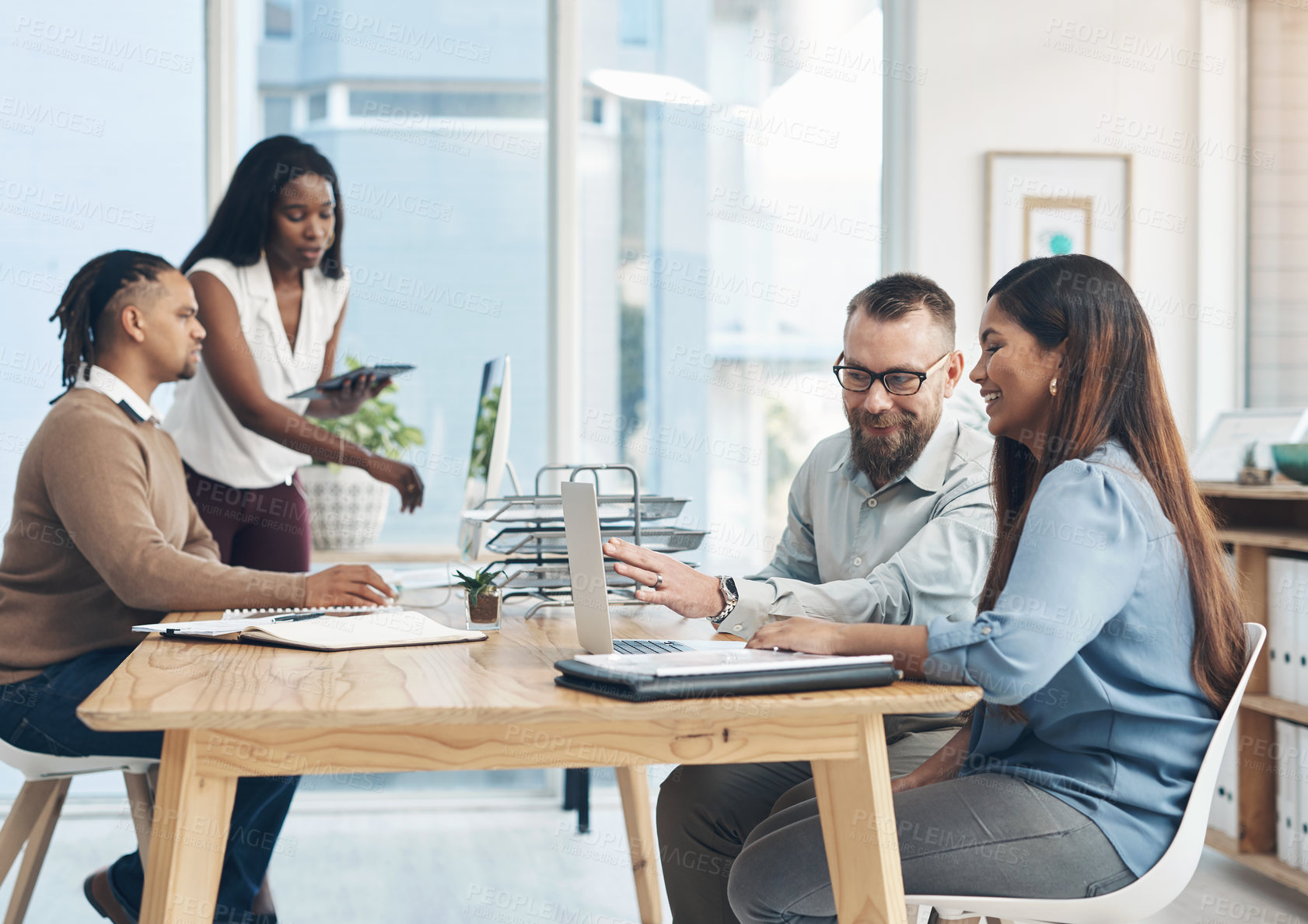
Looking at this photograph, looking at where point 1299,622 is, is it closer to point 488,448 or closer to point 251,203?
point 488,448

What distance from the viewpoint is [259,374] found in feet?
8.14

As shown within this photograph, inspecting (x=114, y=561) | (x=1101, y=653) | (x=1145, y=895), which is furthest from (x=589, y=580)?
(x=114, y=561)

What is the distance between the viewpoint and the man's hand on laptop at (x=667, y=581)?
1.38 m

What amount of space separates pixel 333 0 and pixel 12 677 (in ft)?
7.37

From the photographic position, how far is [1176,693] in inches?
52.1

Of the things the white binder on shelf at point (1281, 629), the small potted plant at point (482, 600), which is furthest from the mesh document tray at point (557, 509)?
the white binder on shelf at point (1281, 629)

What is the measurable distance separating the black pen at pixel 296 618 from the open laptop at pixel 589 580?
0.48 metres

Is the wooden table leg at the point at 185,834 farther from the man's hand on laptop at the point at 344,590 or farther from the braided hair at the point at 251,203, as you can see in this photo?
the braided hair at the point at 251,203

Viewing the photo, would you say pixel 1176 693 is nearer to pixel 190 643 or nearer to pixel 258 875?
pixel 190 643

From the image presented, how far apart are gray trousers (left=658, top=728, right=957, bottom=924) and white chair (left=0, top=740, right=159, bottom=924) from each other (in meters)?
0.87

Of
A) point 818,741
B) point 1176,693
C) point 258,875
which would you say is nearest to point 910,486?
point 1176,693

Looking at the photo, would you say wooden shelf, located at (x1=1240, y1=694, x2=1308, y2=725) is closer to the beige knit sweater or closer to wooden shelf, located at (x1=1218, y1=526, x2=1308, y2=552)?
wooden shelf, located at (x1=1218, y1=526, x2=1308, y2=552)

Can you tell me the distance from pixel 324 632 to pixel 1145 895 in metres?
1.07

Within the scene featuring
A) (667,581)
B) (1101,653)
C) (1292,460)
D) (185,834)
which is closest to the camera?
(185,834)
